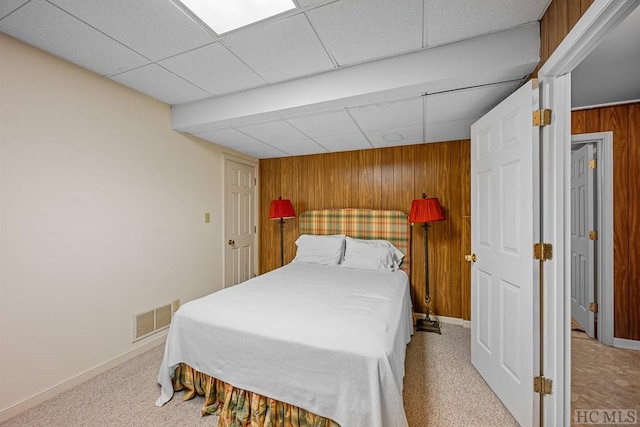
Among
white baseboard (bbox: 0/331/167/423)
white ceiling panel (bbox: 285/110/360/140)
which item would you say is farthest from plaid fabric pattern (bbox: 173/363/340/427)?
white ceiling panel (bbox: 285/110/360/140)

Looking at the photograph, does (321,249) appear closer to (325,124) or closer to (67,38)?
(325,124)

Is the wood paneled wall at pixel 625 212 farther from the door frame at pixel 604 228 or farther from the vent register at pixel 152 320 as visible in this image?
the vent register at pixel 152 320

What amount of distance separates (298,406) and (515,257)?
1573mm

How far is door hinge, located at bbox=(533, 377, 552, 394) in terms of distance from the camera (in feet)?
4.64

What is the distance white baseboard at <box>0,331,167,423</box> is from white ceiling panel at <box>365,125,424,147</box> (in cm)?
314

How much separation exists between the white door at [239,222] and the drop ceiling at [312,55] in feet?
3.78

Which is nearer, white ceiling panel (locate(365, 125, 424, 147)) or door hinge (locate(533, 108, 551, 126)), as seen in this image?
door hinge (locate(533, 108, 551, 126))

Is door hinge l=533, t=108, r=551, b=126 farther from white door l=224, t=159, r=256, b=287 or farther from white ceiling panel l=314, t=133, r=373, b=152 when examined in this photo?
white door l=224, t=159, r=256, b=287

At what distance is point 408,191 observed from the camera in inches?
131

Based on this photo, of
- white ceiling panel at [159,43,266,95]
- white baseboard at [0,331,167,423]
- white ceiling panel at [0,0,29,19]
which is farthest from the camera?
white ceiling panel at [159,43,266,95]

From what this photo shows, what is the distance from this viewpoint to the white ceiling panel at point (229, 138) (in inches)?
111

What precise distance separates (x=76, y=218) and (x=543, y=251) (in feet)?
10.4

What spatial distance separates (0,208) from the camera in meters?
1.58

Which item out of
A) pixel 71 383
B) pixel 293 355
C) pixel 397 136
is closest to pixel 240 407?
pixel 293 355
